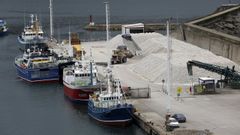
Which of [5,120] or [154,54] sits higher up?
[154,54]

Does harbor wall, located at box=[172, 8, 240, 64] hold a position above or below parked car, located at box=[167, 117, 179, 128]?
above

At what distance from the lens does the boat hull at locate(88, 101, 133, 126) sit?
59094 millimetres

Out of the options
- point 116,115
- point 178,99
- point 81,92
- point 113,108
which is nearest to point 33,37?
point 81,92

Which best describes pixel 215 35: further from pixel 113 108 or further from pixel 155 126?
pixel 155 126

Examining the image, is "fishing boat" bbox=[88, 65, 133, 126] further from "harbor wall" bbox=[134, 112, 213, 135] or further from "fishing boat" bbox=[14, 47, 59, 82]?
"fishing boat" bbox=[14, 47, 59, 82]

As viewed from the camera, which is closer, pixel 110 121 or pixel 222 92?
pixel 110 121

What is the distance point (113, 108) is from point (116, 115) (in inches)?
34.9

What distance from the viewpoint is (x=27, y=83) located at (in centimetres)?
8450

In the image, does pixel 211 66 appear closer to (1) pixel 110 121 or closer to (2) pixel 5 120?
(1) pixel 110 121

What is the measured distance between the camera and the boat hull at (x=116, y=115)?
194 feet

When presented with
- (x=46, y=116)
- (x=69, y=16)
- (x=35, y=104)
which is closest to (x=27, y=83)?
(x=35, y=104)

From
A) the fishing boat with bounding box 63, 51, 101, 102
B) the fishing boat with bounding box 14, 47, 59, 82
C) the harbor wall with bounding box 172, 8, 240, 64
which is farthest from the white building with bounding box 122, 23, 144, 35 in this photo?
the fishing boat with bounding box 63, 51, 101, 102

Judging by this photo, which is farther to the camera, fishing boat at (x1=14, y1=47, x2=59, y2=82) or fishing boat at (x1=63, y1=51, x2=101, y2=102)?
fishing boat at (x1=14, y1=47, x2=59, y2=82)

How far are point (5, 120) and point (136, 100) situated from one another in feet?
45.0
